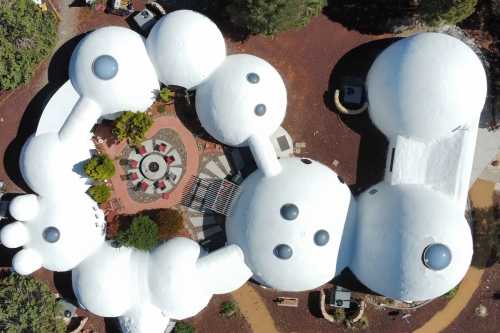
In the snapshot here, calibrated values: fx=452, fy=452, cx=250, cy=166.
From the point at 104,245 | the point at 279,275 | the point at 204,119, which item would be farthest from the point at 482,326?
the point at 104,245

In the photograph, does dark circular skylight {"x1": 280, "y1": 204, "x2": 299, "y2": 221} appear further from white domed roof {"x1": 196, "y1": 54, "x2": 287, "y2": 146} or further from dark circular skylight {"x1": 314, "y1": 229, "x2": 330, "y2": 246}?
white domed roof {"x1": 196, "y1": 54, "x2": 287, "y2": 146}

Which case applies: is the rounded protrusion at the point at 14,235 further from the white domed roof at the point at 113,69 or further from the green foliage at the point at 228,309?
the green foliage at the point at 228,309

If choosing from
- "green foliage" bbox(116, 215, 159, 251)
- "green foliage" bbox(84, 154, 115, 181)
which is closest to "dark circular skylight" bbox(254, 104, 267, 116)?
"green foliage" bbox(116, 215, 159, 251)

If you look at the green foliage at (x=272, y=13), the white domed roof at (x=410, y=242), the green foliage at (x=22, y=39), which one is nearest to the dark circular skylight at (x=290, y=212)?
the white domed roof at (x=410, y=242)

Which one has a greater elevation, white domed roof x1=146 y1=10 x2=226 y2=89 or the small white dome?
white domed roof x1=146 y1=10 x2=226 y2=89

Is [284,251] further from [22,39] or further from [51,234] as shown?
[22,39]

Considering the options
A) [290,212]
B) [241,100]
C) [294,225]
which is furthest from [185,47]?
[294,225]
